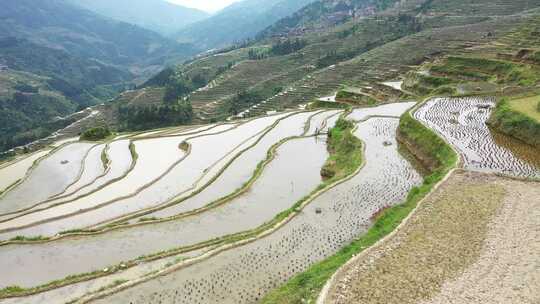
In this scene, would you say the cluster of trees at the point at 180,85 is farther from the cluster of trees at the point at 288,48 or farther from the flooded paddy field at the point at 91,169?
the flooded paddy field at the point at 91,169

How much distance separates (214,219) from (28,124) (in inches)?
4942

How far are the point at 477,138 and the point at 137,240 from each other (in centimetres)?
1705

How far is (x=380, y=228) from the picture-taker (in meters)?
13.1

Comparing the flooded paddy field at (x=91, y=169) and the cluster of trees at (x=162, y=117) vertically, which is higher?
the flooded paddy field at (x=91, y=169)

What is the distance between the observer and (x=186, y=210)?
17.9 meters

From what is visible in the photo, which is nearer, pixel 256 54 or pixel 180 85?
pixel 180 85

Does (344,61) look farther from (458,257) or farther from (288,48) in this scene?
(458,257)

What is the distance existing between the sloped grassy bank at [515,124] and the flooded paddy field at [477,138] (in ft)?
1.31

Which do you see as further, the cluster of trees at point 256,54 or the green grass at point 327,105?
the cluster of trees at point 256,54

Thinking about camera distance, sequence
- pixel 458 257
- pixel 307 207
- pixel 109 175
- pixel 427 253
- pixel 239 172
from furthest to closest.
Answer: pixel 109 175, pixel 239 172, pixel 307 207, pixel 427 253, pixel 458 257

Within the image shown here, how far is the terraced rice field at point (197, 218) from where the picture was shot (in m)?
11.5

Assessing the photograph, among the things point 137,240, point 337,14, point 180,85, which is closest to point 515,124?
point 137,240

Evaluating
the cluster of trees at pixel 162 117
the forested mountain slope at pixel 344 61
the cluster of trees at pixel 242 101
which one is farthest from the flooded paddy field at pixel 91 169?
the cluster of trees at pixel 242 101

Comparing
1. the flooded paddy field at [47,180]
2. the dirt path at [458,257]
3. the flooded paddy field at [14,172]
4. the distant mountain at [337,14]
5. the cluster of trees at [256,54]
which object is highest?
the distant mountain at [337,14]
